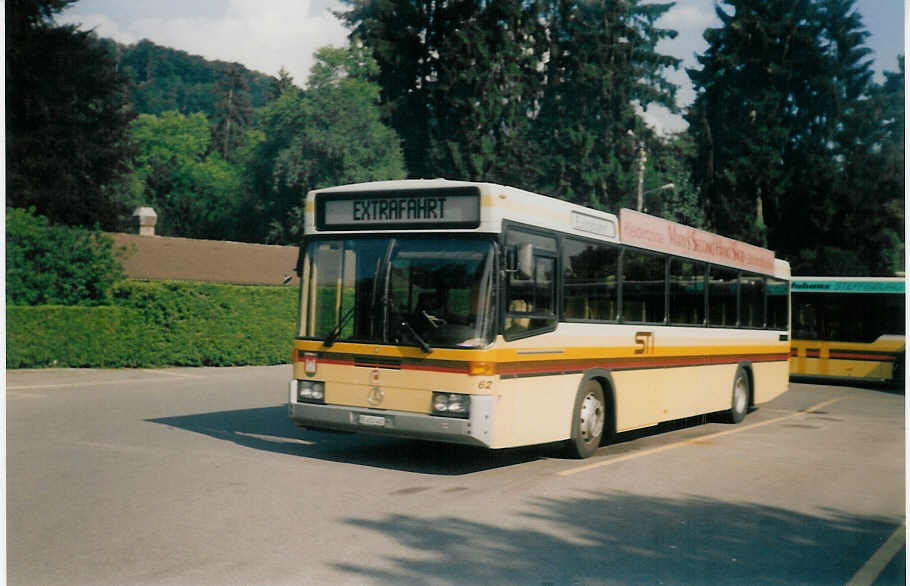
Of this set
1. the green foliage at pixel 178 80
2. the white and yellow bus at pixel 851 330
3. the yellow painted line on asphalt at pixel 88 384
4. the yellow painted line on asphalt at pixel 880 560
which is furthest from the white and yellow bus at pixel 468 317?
the green foliage at pixel 178 80

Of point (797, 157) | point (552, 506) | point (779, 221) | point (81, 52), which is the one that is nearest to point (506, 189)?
point (552, 506)

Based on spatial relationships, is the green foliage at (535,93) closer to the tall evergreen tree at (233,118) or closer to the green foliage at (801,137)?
the green foliage at (801,137)

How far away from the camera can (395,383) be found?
9586 millimetres

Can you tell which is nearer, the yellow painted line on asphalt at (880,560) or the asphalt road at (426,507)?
the asphalt road at (426,507)

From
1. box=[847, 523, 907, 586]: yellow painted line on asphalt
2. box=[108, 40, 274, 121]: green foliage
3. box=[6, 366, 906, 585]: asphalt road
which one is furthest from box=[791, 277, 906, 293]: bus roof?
box=[108, 40, 274, 121]: green foliage

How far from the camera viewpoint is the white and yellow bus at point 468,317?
30.7 feet

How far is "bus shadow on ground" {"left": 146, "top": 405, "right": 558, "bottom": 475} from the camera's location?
1026 centimetres

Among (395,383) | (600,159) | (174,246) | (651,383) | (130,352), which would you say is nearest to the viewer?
(395,383)

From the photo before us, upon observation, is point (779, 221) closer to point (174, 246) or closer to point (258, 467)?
point (174, 246)

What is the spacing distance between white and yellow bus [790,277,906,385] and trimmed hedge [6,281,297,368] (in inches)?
519

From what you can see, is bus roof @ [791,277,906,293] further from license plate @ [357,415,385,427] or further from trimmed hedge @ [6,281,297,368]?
license plate @ [357,415,385,427]

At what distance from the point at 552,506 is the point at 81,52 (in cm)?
3070

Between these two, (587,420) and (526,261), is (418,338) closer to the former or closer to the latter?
(526,261)

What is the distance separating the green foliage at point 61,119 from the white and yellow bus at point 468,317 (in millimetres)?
24768
